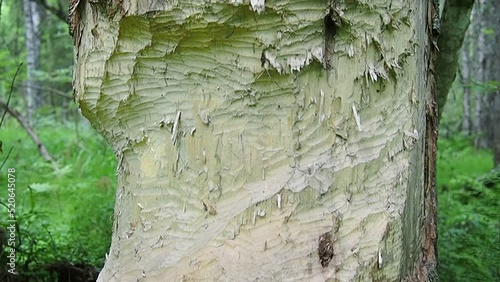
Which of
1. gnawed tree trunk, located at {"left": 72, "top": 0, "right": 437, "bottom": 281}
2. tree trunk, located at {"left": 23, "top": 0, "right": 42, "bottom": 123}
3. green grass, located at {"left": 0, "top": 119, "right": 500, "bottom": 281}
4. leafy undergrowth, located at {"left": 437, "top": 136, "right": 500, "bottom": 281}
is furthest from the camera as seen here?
tree trunk, located at {"left": 23, "top": 0, "right": 42, "bottom": 123}

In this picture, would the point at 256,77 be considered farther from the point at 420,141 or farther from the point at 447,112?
the point at 447,112

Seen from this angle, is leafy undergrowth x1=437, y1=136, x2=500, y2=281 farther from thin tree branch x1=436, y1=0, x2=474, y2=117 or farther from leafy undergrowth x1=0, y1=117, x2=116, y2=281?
leafy undergrowth x1=0, y1=117, x2=116, y2=281

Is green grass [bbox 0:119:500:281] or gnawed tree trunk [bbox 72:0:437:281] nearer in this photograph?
gnawed tree trunk [bbox 72:0:437:281]

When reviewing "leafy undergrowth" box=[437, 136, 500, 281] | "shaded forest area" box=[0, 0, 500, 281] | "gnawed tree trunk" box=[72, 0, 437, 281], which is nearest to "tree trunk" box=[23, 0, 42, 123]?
"shaded forest area" box=[0, 0, 500, 281]

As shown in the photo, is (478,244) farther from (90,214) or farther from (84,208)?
(84,208)

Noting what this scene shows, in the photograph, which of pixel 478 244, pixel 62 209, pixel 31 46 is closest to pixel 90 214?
pixel 62 209

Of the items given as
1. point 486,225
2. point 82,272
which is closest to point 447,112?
point 486,225
